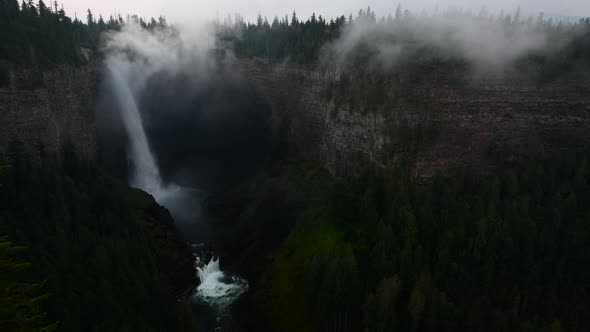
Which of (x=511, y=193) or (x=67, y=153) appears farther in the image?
(x=67, y=153)

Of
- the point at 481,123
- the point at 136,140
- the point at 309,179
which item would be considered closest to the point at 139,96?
the point at 136,140

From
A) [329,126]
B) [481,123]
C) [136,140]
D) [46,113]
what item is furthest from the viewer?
[136,140]

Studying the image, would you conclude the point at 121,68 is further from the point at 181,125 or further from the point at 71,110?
the point at 71,110

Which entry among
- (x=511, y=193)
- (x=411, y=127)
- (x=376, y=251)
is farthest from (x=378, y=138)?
(x=376, y=251)

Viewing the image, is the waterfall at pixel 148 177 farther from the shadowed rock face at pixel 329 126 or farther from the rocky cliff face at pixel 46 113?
the rocky cliff face at pixel 46 113

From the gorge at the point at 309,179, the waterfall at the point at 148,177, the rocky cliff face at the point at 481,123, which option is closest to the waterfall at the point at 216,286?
the waterfall at the point at 148,177

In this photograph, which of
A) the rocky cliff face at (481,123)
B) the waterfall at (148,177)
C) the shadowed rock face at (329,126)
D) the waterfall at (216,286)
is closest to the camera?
the waterfall at (216,286)

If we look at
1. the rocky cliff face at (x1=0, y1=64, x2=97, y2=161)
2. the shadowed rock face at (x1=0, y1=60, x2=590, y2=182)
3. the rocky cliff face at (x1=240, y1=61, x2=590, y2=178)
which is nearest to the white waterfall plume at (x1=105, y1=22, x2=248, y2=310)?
the shadowed rock face at (x1=0, y1=60, x2=590, y2=182)

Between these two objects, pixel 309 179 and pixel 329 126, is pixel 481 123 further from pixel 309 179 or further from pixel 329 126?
pixel 309 179

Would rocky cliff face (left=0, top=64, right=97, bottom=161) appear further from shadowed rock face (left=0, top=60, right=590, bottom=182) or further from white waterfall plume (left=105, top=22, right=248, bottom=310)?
A: white waterfall plume (left=105, top=22, right=248, bottom=310)
